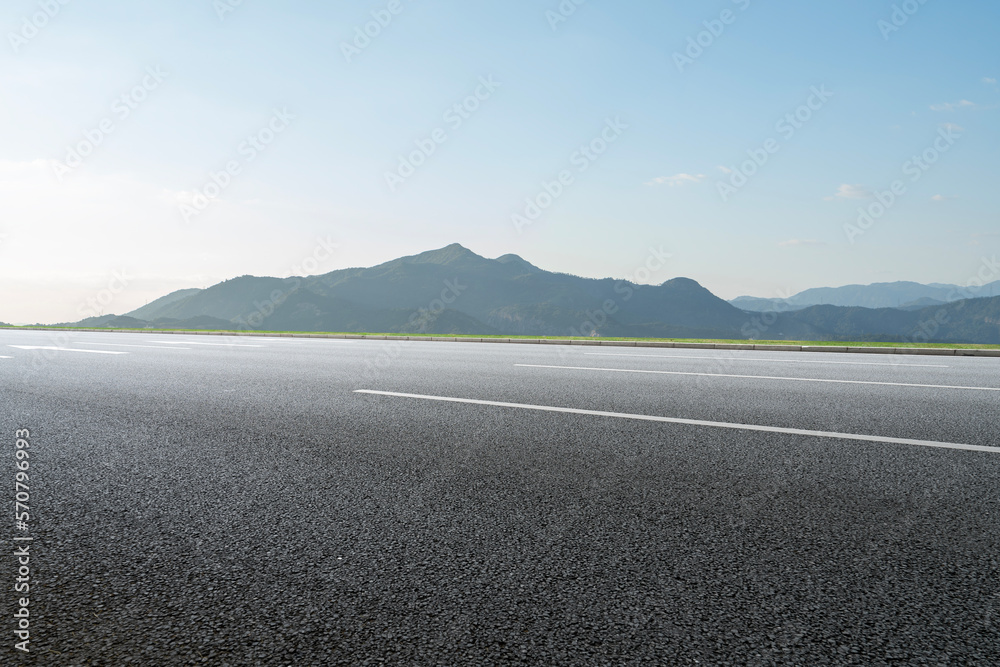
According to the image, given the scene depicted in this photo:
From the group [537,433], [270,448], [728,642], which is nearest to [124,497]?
[270,448]

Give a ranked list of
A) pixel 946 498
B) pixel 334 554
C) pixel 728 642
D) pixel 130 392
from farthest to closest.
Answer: pixel 130 392, pixel 946 498, pixel 334 554, pixel 728 642

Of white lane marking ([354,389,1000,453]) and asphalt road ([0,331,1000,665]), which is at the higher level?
white lane marking ([354,389,1000,453])

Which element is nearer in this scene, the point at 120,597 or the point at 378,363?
the point at 120,597

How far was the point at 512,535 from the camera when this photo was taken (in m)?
2.78

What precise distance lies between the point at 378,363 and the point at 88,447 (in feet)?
20.4

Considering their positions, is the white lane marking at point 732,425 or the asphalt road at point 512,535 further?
the white lane marking at point 732,425

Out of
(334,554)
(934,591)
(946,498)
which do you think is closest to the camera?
(934,591)

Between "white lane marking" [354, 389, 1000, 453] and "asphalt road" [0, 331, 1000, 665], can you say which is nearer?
"asphalt road" [0, 331, 1000, 665]

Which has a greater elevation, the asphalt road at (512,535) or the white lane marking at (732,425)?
the white lane marking at (732,425)

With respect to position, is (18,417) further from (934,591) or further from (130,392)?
(934,591)

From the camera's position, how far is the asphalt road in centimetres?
194

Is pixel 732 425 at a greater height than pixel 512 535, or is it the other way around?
pixel 732 425

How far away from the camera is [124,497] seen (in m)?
3.42

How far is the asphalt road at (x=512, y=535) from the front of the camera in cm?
194
